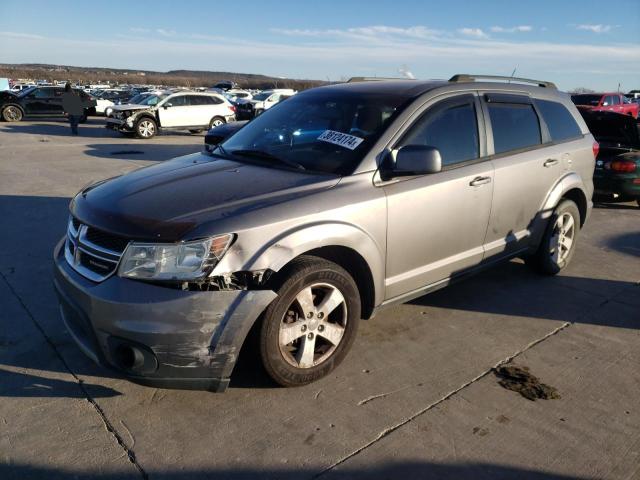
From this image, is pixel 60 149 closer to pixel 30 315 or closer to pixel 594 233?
pixel 30 315

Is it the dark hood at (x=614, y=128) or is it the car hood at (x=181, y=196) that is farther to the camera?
the dark hood at (x=614, y=128)

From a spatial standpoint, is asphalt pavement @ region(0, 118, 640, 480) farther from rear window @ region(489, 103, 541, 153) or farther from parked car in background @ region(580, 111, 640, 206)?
parked car in background @ region(580, 111, 640, 206)

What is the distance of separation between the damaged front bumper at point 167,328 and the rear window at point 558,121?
134 inches

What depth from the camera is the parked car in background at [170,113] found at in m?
18.5

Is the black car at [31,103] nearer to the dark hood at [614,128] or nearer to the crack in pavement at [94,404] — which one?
the dark hood at [614,128]

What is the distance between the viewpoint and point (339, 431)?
2791 mm

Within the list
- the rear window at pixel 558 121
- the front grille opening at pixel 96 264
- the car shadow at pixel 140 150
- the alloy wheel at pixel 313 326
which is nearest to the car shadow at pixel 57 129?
the car shadow at pixel 140 150

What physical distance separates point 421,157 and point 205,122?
18312 millimetres

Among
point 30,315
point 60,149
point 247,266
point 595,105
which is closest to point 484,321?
point 247,266

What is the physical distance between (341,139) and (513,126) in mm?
1730

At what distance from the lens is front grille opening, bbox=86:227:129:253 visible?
2775 mm

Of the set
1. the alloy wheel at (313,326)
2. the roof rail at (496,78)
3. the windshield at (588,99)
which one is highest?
the windshield at (588,99)

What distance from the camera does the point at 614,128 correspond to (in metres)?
8.25

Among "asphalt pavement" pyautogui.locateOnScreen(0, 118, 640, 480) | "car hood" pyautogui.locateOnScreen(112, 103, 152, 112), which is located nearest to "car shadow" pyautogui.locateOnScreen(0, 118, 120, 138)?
"car hood" pyautogui.locateOnScreen(112, 103, 152, 112)
